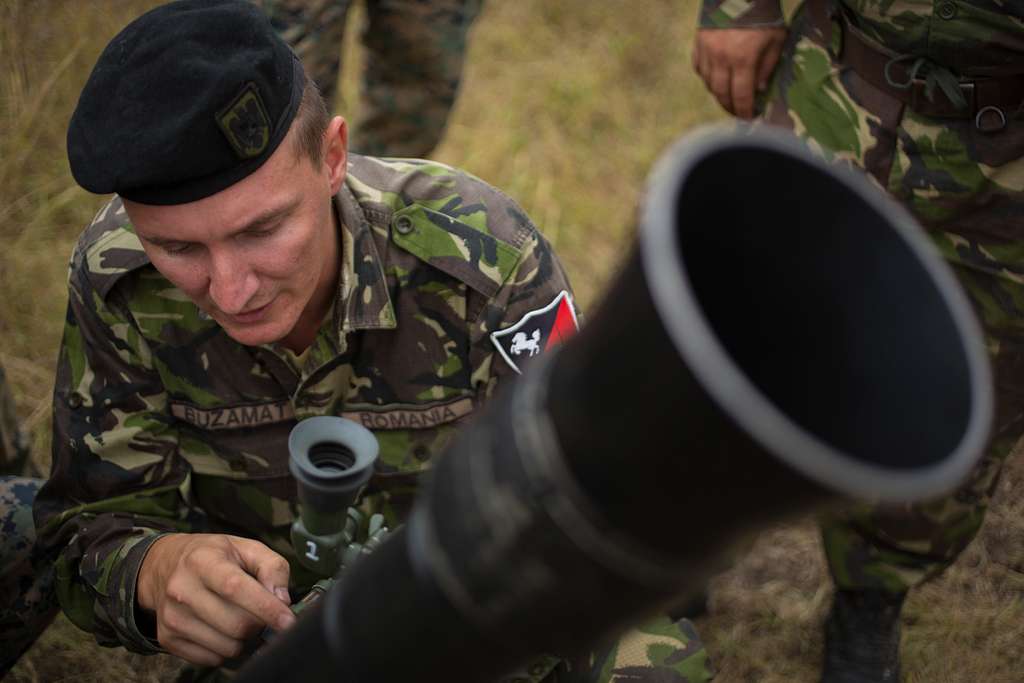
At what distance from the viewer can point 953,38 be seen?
264 centimetres

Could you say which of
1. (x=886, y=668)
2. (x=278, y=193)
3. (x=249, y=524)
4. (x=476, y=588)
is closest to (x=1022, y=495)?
(x=886, y=668)

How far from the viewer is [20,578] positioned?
102 inches

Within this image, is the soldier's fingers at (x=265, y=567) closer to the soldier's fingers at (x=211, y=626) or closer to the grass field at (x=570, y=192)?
the soldier's fingers at (x=211, y=626)

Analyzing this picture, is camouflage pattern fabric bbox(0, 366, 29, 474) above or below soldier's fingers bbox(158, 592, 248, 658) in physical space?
below

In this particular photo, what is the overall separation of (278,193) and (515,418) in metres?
1.30

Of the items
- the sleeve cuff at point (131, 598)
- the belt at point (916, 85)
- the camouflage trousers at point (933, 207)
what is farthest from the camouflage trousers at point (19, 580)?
the belt at point (916, 85)

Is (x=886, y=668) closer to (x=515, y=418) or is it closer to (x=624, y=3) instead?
(x=515, y=418)

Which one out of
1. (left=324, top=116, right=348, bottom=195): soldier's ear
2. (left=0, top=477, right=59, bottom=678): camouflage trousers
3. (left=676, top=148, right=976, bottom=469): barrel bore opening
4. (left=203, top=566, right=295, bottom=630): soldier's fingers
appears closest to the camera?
(left=676, top=148, right=976, bottom=469): barrel bore opening

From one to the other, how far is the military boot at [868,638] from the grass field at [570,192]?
0.14m

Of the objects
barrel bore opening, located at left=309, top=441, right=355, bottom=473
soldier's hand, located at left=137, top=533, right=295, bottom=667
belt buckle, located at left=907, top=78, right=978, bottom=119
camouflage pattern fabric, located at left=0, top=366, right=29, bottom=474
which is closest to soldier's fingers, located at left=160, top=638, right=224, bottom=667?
soldier's hand, located at left=137, top=533, right=295, bottom=667

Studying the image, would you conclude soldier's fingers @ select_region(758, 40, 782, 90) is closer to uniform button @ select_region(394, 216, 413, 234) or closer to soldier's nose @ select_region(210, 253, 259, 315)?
uniform button @ select_region(394, 216, 413, 234)

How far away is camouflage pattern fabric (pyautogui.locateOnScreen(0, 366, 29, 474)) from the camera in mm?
3184

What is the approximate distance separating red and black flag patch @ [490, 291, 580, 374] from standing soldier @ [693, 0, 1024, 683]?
957 millimetres

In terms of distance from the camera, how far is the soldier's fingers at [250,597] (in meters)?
1.91
